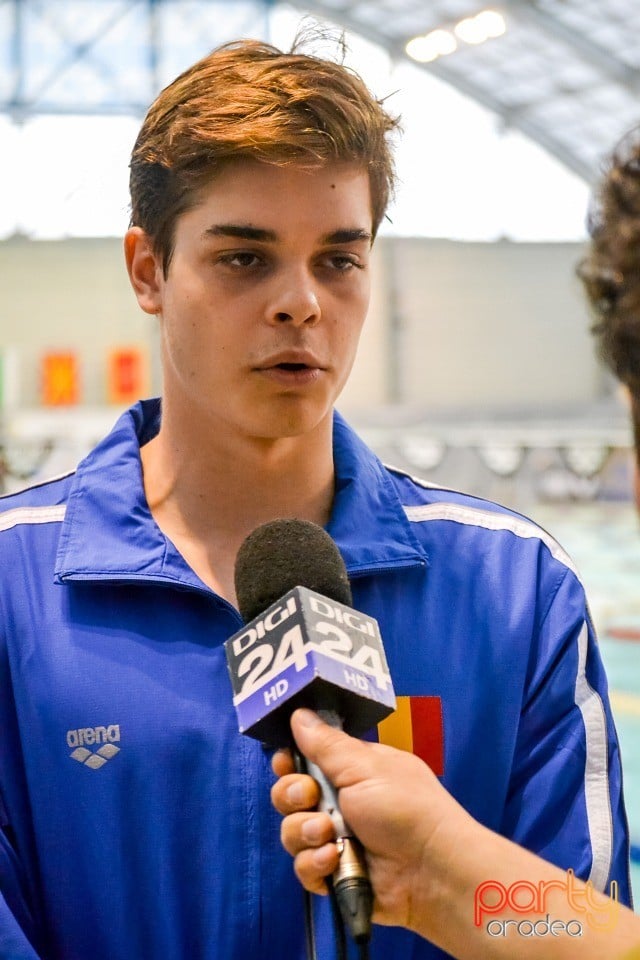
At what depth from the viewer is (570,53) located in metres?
22.6

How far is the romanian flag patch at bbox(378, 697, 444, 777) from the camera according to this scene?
1.71 m

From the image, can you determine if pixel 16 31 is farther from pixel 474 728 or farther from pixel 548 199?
pixel 474 728

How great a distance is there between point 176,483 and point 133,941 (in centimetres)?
74

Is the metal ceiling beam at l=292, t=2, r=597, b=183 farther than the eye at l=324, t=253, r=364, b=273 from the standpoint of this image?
Yes

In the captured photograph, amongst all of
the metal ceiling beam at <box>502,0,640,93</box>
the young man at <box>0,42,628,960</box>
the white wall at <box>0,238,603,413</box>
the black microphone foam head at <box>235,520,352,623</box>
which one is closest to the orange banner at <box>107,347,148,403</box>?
the white wall at <box>0,238,603,413</box>

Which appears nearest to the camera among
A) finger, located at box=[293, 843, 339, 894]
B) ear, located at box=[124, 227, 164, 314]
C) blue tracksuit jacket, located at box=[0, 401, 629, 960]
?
finger, located at box=[293, 843, 339, 894]

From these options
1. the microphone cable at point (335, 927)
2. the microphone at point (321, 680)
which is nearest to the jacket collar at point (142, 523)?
the microphone at point (321, 680)

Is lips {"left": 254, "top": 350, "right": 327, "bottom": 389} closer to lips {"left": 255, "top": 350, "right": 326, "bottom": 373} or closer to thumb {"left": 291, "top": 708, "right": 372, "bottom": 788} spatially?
lips {"left": 255, "top": 350, "right": 326, "bottom": 373}

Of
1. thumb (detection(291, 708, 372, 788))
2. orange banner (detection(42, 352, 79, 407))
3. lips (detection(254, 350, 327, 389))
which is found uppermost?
Result: orange banner (detection(42, 352, 79, 407))

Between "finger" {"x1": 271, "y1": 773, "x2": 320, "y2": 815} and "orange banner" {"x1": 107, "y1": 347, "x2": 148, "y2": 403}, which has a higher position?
"orange banner" {"x1": 107, "y1": 347, "x2": 148, "y2": 403}

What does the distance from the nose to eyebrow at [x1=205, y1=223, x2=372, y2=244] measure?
0.06 m

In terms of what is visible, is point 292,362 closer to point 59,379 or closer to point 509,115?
point 59,379

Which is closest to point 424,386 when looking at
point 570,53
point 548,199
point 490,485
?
point 548,199

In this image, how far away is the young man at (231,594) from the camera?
5.32 ft
